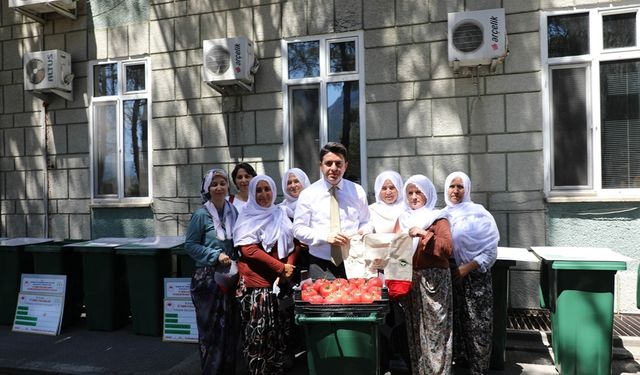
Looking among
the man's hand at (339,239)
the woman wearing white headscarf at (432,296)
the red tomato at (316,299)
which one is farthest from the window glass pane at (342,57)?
the red tomato at (316,299)

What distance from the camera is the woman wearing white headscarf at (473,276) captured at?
3889mm

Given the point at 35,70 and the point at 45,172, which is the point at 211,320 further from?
the point at 35,70

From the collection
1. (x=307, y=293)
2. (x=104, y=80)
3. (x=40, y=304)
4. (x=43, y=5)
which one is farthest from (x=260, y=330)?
(x=43, y=5)

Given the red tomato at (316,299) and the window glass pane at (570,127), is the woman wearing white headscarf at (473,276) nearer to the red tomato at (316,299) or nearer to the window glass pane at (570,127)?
the red tomato at (316,299)

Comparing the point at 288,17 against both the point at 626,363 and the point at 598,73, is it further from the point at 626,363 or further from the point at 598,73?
the point at 626,363

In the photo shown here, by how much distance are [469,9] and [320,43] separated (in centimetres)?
191

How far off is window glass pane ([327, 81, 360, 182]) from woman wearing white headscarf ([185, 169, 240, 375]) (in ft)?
7.87

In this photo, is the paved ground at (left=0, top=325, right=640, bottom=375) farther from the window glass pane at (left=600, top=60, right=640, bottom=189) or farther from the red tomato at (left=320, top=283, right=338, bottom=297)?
the window glass pane at (left=600, top=60, right=640, bottom=189)

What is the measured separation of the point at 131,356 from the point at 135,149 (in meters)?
3.42

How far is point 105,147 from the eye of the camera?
7332 millimetres

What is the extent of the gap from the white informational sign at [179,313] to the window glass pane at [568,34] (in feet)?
16.5

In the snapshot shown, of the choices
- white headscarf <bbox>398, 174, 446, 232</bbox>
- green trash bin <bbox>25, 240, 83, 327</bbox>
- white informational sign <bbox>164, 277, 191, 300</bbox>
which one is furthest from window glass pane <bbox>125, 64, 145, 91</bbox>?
white headscarf <bbox>398, 174, 446, 232</bbox>

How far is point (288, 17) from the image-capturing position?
Result: 6.35m

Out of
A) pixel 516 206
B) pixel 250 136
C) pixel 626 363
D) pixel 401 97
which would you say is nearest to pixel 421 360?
pixel 626 363
